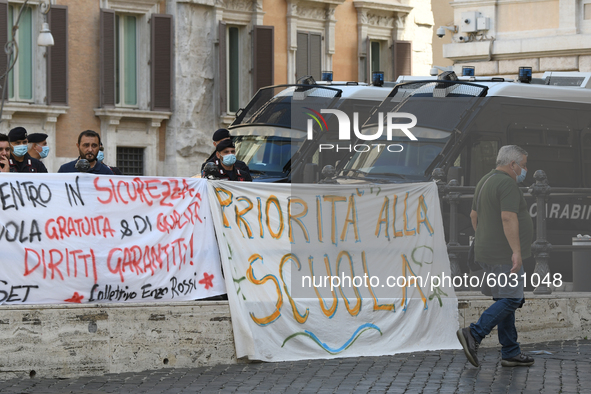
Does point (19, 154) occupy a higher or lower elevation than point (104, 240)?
higher

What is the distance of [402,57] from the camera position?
34.9 metres

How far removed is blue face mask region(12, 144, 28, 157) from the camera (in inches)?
446

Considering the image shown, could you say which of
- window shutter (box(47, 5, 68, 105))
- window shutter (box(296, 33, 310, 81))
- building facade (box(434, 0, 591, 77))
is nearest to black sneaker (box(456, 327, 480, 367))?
building facade (box(434, 0, 591, 77))

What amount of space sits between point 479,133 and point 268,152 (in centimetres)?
410

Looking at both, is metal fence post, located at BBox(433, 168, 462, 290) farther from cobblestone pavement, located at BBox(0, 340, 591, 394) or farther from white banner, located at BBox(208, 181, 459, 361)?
cobblestone pavement, located at BBox(0, 340, 591, 394)

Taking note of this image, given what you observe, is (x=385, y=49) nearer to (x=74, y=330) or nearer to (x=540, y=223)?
(x=540, y=223)

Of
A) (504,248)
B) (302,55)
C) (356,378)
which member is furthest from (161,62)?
(356,378)

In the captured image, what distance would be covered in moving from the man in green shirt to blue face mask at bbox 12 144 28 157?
15.0 feet

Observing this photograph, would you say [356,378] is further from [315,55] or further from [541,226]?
[315,55]

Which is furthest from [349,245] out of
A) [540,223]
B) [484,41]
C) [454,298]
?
[484,41]

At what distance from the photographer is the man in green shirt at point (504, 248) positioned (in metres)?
9.28

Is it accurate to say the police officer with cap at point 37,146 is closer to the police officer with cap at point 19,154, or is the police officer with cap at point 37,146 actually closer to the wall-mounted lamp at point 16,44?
the police officer with cap at point 19,154

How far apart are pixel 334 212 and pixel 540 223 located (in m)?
2.29

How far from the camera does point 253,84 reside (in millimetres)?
30453
